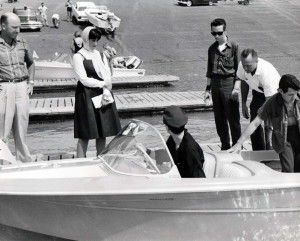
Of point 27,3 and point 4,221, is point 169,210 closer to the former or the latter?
point 4,221

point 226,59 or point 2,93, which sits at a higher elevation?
point 226,59

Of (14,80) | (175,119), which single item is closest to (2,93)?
(14,80)

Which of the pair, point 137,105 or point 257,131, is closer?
point 257,131

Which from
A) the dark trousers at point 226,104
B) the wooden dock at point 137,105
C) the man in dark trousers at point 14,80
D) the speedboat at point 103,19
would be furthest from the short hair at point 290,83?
the speedboat at point 103,19

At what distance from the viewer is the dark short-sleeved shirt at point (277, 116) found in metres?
6.00

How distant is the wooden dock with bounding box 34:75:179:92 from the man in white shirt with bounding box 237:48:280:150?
9.34 metres

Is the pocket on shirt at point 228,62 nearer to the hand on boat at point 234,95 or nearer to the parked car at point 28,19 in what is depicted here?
the hand on boat at point 234,95

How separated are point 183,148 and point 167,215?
0.66 metres

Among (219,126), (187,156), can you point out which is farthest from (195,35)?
(187,156)

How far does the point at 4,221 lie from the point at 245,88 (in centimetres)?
367

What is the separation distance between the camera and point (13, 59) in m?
7.35

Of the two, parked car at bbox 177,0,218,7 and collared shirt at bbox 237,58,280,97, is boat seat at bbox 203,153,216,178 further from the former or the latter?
parked car at bbox 177,0,218,7

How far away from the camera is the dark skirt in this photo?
7496 millimetres

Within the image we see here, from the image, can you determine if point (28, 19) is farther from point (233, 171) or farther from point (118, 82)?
point (233, 171)
